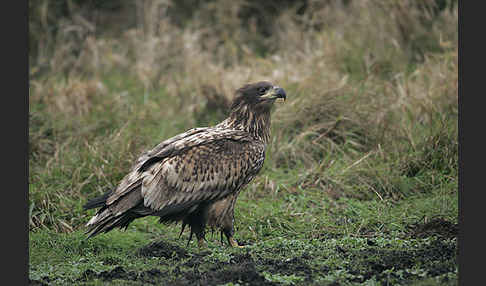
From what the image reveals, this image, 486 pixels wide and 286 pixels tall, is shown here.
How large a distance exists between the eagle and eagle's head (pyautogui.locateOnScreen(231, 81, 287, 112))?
34 cm

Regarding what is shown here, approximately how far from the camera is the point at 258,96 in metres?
6.33

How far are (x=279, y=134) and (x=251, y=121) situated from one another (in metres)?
1.96

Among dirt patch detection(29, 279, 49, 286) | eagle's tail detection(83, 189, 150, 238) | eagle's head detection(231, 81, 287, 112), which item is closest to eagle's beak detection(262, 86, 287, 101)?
eagle's head detection(231, 81, 287, 112)

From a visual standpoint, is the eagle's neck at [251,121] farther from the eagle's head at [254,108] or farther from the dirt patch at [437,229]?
the dirt patch at [437,229]

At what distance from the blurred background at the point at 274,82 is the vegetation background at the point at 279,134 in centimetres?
3

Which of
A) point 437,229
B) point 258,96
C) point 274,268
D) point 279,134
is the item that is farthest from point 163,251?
point 279,134

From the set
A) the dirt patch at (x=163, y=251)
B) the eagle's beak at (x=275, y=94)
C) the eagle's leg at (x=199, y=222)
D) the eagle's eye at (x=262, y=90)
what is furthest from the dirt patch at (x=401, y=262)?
the eagle's eye at (x=262, y=90)

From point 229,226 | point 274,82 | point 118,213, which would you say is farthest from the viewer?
point 274,82

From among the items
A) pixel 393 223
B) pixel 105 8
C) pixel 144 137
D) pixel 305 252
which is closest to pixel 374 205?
pixel 393 223

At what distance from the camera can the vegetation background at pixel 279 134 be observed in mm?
5258

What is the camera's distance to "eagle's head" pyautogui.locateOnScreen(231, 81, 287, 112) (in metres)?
6.30

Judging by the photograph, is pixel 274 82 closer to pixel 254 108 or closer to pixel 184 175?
pixel 254 108

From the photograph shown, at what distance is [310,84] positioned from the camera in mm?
8930

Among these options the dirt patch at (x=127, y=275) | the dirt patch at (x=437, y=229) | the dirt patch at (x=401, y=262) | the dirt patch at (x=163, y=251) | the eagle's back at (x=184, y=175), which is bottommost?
the dirt patch at (x=163, y=251)
